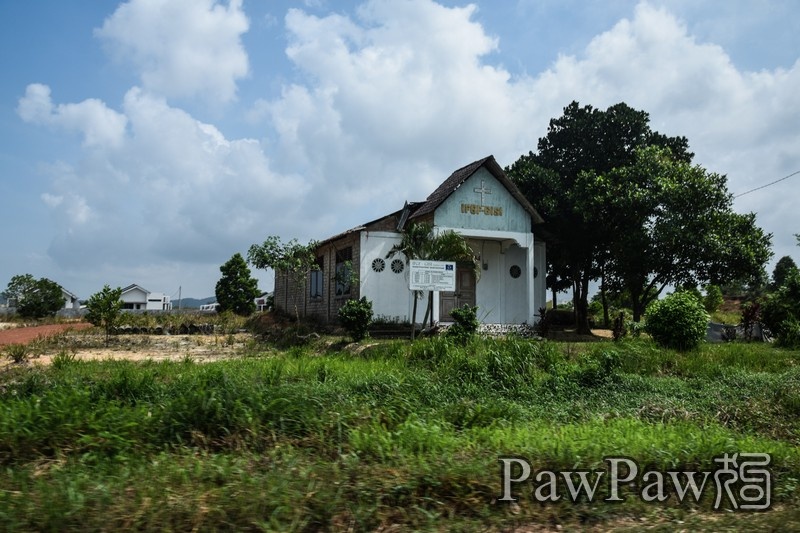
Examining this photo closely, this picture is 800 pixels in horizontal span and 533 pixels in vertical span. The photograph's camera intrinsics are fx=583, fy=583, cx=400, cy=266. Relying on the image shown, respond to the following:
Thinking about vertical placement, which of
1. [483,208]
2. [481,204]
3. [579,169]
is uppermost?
[579,169]

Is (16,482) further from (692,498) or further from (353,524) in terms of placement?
(692,498)

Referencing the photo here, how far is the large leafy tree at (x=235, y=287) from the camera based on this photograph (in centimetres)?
3791

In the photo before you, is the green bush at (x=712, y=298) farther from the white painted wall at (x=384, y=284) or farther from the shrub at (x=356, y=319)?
the shrub at (x=356, y=319)

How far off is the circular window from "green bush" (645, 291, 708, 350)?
8907 mm

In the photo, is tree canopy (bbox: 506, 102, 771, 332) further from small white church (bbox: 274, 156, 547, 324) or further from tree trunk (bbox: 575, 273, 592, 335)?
small white church (bbox: 274, 156, 547, 324)

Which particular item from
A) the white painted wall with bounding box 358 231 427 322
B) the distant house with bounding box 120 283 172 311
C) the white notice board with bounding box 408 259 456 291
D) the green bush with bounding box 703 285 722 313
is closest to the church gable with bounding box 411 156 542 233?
the white painted wall with bounding box 358 231 427 322

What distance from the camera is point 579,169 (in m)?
24.8

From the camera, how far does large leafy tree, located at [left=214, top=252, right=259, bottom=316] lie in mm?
37906

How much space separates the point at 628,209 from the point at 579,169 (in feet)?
14.1

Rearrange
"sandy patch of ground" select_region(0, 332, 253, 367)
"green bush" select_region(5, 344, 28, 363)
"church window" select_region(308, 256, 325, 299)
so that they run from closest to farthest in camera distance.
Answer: "green bush" select_region(5, 344, 28, 363), "sandy patch of ground" select_region(0, 332, 253, 367), "church window" select_region(308, 256, 325, 299)

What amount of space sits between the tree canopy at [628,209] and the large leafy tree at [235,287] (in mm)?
20720

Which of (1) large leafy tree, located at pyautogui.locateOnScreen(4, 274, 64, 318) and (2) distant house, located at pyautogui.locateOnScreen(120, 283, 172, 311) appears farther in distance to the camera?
(2) distant house, located at pyautogui.locateOnScreen(120, 283, 172, 311)

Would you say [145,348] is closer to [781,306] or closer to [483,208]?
[483,208]

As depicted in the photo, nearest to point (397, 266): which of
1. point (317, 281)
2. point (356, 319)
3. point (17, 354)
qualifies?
point (356, 319)
